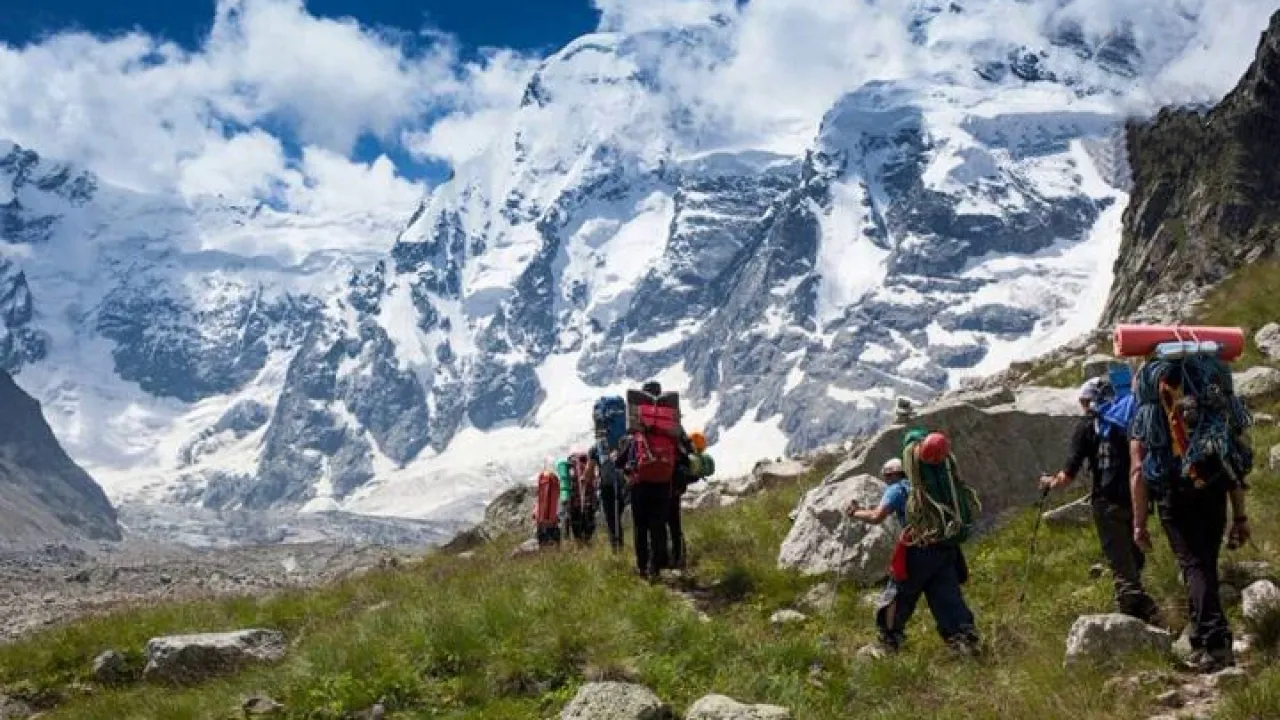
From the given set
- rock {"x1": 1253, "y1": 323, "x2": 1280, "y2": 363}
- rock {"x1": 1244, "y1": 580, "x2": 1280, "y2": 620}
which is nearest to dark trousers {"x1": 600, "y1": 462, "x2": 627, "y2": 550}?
rock {"x1": 1244, "y1": 580, "x2": 1280, "y2": 620}

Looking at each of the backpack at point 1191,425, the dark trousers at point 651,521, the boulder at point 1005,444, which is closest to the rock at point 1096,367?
the boulder at point 1005,444

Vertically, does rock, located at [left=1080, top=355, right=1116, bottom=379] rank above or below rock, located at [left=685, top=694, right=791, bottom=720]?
above

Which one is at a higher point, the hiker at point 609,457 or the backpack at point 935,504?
the hiker at point 609,457

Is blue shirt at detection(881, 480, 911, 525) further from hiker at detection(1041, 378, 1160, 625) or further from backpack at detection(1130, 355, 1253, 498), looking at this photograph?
backpack at detection(1130, 355, 1253, 498)

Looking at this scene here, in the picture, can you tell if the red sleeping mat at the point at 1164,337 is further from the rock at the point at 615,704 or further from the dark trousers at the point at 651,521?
the dark trousers at the point at 651,521

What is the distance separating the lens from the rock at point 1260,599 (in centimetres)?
918

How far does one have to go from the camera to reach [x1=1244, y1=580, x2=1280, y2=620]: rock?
9180mm

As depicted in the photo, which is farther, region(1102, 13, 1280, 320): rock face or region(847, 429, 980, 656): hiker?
region(1102, 13, 1280, 320): rock face

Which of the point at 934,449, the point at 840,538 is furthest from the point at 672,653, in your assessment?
the point at 840,538

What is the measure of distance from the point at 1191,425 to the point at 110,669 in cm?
1212

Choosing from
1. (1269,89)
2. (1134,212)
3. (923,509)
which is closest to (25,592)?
(923,509)

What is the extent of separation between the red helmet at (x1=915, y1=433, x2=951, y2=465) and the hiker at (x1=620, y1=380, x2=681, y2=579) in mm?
3979

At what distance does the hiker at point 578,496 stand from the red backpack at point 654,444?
554 cm

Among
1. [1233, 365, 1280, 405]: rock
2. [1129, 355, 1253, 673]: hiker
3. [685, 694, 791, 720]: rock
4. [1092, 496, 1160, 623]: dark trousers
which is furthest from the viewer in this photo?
[1233, 365, 1280, 405]: rock
